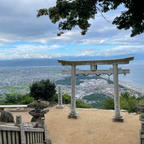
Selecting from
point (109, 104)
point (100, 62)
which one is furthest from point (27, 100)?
→ point (100, 62)

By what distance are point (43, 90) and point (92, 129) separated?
525 cm

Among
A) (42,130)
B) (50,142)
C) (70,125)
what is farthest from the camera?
(70,125)

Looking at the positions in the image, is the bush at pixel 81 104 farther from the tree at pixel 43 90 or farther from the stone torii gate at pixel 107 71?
the stone torii gate at pixel 107 71

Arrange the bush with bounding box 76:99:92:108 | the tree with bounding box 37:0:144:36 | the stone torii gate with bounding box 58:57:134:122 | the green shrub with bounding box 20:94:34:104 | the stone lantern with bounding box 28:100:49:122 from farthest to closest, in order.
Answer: the bush with bounding box 76:99:92:108
the green shrub with bounding box 20:94:34:104
the stone torii gate with bounding box 58:57:134:122
the stone lantern with bounding box 28:100:49:122
the tree with bounding box 37:0:144:36

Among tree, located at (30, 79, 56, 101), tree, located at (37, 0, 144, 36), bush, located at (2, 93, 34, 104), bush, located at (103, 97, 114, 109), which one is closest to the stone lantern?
tree, located at (37, 0, 144, 36)

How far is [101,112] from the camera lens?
8.89 meters

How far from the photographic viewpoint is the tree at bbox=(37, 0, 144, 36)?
3482 millimetres

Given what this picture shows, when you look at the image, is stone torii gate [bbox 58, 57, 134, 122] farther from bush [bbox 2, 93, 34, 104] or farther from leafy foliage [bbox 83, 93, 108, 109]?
bush [bbox 2, 93, 34, 104]

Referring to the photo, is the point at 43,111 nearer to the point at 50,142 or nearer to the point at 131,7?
the point at 50,142

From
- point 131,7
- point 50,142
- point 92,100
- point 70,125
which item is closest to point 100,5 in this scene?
point 131,7

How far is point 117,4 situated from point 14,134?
153 inches

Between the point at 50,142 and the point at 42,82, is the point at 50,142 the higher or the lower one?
the lower one

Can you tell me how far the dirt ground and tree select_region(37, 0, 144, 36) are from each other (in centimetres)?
389

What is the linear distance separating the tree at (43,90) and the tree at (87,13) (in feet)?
24.3
